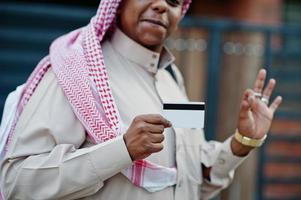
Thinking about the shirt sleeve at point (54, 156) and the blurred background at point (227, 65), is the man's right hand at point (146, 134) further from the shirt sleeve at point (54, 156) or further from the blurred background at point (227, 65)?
the blurred background at point (227, 65)

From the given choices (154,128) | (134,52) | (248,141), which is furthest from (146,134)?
(248,141)

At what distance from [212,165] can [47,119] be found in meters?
0.90

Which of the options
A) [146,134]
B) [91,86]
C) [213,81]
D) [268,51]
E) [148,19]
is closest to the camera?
[146,134]

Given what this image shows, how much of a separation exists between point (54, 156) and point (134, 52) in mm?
636

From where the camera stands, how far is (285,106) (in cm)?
526

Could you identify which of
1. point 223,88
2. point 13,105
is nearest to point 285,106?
point 223,88

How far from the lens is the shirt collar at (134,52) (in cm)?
247

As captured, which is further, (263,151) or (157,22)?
(263,151)

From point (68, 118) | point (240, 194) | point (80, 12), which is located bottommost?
point (240, 194)

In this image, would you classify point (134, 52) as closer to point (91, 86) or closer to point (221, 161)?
point (91, 86)

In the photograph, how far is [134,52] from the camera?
247cm

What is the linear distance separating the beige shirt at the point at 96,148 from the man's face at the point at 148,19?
2.0 inches

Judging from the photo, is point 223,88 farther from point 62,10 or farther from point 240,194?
point 62,10

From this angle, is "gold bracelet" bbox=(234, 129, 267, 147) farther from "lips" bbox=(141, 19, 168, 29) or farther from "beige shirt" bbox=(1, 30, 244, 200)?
"lips" bbox=(141, 19, 168, 29)
